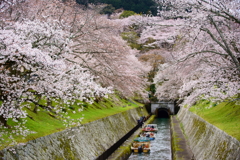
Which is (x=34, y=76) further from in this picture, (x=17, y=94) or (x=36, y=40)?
(x=36, y=40)

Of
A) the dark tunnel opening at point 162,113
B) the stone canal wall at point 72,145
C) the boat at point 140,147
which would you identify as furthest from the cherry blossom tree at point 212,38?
the dark tunnel opening at point 162,113

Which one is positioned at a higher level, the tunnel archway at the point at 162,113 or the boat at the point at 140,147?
the boat at the point at 140,147

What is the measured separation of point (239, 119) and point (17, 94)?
11.1 m

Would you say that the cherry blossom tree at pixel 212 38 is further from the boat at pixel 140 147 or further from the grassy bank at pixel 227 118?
the boat at pixel 140 147

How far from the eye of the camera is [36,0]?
13.8 meters

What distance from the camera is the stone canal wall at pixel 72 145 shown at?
8.29m

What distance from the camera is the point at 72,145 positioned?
11.8 m

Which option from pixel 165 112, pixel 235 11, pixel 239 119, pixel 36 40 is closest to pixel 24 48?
pixel 36 40

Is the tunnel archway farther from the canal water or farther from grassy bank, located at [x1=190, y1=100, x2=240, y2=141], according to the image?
grassy bank, located at [x1=190, y1=100, x2=240, y2=141]

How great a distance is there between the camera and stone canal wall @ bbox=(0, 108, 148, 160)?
829 cm

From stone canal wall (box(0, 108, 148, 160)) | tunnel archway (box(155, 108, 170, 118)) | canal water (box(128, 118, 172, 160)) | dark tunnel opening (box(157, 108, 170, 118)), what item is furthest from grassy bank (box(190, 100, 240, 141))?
dark tunnel opening (box(157, 108, 170, 118))

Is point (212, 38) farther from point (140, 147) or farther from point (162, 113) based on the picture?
point (162, 113)

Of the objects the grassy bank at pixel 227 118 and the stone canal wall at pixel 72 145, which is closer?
the stone canal wall at pixel 72 145

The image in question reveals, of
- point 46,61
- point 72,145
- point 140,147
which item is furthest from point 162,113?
point 46,61
